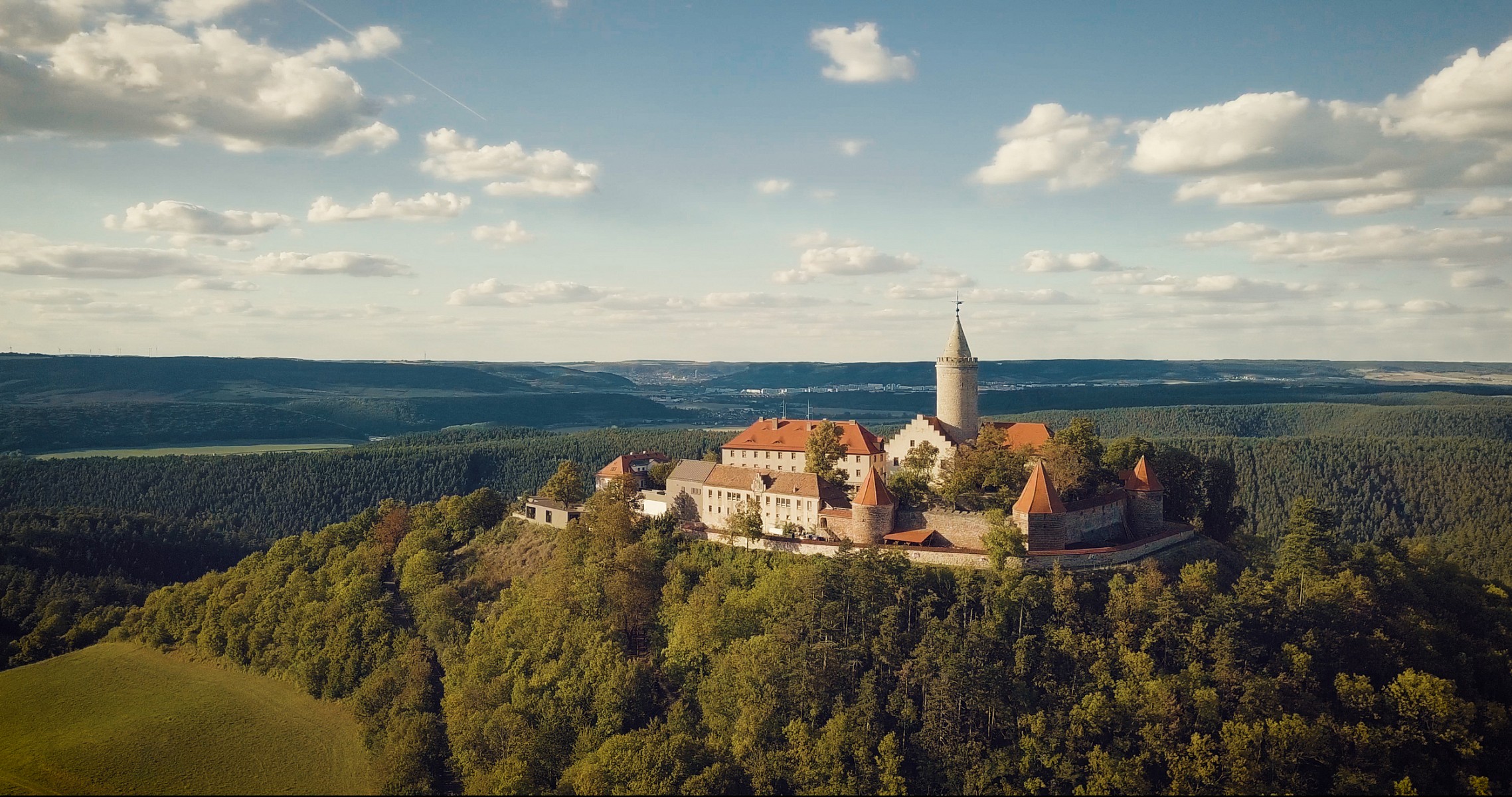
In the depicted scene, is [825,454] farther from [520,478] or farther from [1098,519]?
[520,478]

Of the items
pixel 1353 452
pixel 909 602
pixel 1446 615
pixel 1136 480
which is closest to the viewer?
pixel 909 602

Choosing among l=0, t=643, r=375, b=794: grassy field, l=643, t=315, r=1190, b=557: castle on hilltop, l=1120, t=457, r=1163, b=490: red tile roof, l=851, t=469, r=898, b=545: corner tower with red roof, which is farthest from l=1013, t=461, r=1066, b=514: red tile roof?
l=0, t=643, r=375, b=794: grassy field

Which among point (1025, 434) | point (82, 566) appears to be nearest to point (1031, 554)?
point (1025, 434)

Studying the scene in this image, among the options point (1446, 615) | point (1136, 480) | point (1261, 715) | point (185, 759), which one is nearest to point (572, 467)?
point (185, 759)

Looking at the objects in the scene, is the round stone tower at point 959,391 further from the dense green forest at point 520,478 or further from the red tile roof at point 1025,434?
the dense green forest at point 520,478

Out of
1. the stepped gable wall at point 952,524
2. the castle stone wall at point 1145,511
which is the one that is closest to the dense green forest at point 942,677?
the stepped gable wall at point 952,524

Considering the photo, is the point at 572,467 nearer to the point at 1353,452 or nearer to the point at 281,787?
the point at 281,787
